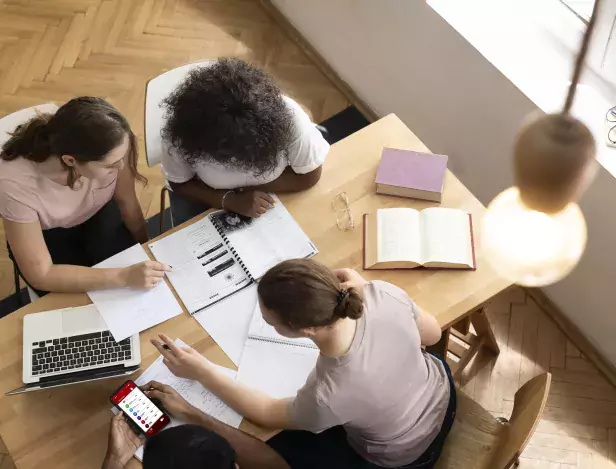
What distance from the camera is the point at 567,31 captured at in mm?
2479

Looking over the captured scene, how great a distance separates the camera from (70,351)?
1.81 metres

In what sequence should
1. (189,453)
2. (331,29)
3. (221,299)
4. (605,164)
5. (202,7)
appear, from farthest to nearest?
(202,7) < (331,29) < (605,164) < (221,299) < (189,453)

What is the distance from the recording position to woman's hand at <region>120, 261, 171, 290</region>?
1.92 meters

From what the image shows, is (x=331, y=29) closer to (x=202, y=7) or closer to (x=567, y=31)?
(x=202, y=7)

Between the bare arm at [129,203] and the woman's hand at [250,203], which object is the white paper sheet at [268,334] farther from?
the bare arm at [129,203]

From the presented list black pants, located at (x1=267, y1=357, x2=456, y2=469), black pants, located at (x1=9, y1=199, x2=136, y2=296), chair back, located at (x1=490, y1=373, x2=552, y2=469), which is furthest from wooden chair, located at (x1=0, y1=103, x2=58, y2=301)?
chair back, located at (x1=490, y1=373, x2=552, y2=469)

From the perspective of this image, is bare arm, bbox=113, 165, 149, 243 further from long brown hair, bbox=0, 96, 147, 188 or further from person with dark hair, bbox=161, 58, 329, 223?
long brown hair, bbox=0, 96, 147, 188

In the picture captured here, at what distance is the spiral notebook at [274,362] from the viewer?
178cm

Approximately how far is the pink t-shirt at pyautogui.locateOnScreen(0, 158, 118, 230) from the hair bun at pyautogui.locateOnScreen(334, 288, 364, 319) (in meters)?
0.92

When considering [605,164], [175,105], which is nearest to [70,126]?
[175,105]

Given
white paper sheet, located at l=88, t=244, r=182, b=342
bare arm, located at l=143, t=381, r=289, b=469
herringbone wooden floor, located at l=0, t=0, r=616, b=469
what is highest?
white paper sheet, located at l=88, t=244, r=182, b=342

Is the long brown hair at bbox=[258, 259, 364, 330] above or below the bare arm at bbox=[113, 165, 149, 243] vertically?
above

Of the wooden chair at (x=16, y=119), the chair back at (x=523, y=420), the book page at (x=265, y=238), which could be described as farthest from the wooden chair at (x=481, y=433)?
the wooden chair at (x=16, y=119)

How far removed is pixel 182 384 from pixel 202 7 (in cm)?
252
